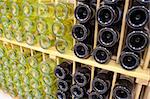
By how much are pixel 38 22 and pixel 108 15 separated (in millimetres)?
589

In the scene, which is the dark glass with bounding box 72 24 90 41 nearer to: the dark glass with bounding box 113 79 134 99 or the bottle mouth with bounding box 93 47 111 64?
the bottle mouth with bounding box 93 47 111 64

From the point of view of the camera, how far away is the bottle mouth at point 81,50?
45.3 inches

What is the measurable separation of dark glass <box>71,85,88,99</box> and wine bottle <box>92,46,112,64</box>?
0.30 meters

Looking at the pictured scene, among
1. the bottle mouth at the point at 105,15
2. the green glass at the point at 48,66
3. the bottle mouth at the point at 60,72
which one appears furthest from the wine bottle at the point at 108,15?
the green glass at the point at 48,66

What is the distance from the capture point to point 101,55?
1129 millimetres

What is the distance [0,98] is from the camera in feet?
6.52

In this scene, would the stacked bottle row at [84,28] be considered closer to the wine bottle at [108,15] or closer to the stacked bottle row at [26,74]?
the wine bottle at [108,15]

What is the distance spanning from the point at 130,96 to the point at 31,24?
35.9 inches

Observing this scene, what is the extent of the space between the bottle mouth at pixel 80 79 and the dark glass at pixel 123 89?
8.9 inches

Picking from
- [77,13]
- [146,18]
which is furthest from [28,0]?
[146,18]

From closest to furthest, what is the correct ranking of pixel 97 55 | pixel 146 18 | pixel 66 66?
1. pixel 146 18
2. pixel 97 55
3. pixel 66 66

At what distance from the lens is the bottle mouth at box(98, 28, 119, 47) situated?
1.01 meters

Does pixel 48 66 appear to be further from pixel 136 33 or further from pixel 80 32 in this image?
pixel 136 33

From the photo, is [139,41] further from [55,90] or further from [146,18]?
[55,90]
